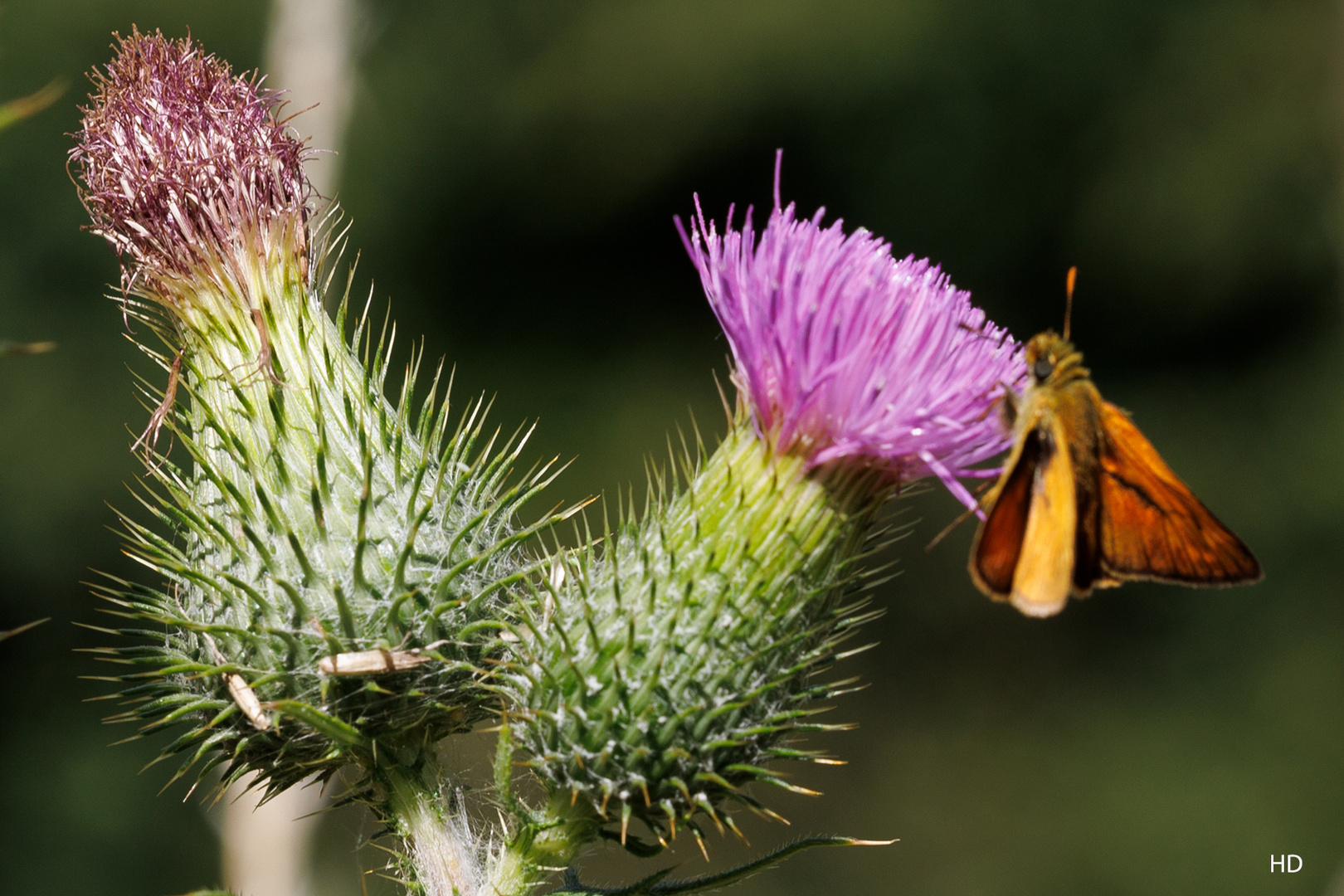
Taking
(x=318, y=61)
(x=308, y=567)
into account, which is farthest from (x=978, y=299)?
(x=308, y=567)

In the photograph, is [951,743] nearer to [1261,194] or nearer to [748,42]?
[1261,194]

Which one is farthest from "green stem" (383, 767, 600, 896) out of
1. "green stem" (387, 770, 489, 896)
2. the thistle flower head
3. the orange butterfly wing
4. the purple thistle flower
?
the orange butterfly wing

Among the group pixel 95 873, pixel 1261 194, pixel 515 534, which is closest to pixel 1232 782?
pixel 1261 194

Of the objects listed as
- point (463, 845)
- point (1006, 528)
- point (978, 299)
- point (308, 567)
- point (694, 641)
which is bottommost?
point (463, 845)

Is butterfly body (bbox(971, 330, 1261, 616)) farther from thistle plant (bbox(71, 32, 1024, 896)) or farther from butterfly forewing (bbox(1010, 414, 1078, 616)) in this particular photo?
thistle plant (bbox(71, 32, 1024, 896))

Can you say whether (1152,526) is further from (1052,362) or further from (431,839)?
(431,839)
